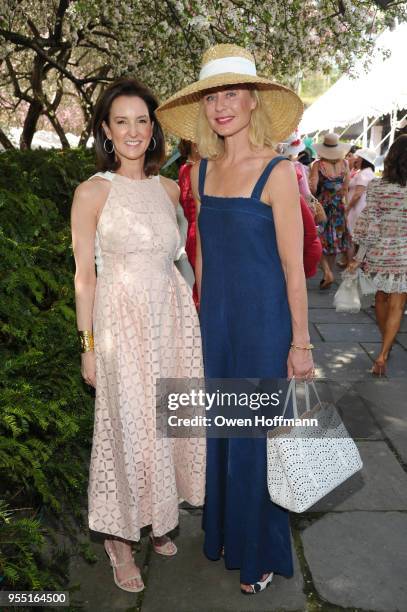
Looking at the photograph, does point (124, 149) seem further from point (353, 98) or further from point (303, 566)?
point (353, 98)

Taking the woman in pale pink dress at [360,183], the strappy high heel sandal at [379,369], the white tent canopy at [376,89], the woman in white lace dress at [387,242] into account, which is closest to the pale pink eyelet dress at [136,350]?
the strappy high heel sandal at [379,369]

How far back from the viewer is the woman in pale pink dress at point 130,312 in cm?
256

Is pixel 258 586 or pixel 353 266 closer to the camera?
pixel 258 586

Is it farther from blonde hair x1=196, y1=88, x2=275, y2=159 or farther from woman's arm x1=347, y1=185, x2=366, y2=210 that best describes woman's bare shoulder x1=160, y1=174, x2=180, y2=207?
woman's arm x1=347, y1=185, x2=366, y2=210

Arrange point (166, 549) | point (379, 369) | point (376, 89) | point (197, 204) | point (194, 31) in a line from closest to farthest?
point (197, 204), point (166, 549), point (379, 369), point (194, 31), point (376, 89)

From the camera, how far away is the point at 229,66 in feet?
8.18

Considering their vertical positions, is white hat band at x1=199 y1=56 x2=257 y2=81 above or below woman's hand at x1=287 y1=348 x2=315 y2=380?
above

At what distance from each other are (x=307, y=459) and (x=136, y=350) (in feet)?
2.86

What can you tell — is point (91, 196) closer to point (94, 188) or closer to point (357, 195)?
point (94, 188)

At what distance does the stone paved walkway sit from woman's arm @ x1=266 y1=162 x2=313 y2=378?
4.28 ft

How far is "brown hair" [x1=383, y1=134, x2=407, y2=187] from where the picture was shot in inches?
206

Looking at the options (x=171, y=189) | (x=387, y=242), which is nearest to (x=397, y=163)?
(x=387, y=242)

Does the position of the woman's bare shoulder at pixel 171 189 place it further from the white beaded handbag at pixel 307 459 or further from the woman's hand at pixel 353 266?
the woman's hand at pixel 353 266

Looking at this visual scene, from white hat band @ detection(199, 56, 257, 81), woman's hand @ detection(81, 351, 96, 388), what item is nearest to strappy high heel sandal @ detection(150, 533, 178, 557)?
woman's hand @ detection(81, 351, 96, 388)
